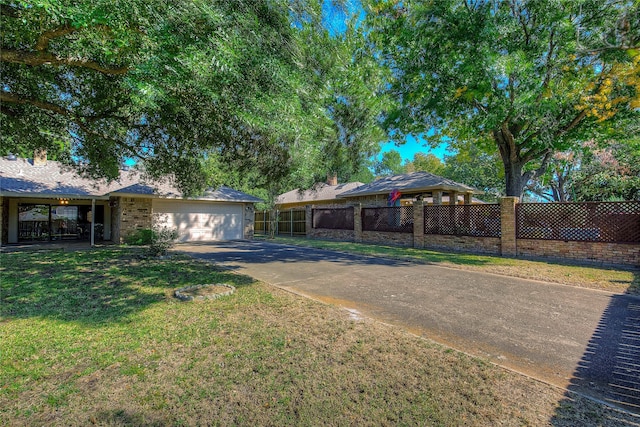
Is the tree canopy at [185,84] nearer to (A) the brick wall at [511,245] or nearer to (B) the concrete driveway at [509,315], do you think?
(B) the concrete driveway at [509,315]

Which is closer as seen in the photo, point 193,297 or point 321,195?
point 193,297

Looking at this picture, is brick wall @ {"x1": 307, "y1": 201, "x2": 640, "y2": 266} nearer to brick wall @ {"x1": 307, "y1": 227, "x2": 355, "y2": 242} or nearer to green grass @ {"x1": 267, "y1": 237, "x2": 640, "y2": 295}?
green grass @ {"x1": 267, "y1": 237, "x2": 640, "y2": 295}

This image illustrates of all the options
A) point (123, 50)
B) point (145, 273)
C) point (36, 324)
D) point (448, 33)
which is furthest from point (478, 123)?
point (36, 324)

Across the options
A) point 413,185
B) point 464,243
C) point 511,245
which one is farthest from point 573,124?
point 413,185

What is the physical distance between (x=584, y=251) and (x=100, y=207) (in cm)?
2229

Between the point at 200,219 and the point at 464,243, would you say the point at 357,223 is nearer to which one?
the point at 464,243

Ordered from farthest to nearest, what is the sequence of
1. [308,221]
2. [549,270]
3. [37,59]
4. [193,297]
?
[308,221], [549,270], [193,297], [37,59]

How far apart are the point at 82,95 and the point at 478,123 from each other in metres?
12.3

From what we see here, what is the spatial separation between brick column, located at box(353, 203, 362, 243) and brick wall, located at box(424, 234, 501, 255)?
3875 mm

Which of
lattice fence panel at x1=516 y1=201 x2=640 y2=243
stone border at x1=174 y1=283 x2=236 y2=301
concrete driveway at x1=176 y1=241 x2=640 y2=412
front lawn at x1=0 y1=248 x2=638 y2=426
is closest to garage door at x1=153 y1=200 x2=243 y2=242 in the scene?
concrete driveway at x1=176 y1=241 x2=640 y2=412

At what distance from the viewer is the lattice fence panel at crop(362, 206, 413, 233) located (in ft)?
46.1

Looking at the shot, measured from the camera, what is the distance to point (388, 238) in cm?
1476

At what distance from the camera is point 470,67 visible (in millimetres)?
9094

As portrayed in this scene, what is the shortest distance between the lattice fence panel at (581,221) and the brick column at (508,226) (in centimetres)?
17
